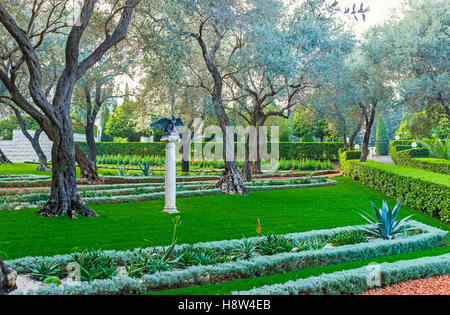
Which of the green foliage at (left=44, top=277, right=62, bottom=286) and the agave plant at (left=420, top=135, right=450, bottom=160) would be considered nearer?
the green foliage at (left=44, top=277, right=62, bottom=286)

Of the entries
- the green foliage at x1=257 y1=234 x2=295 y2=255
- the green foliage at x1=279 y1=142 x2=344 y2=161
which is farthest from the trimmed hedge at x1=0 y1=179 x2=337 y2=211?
the green foliage at x1=279 y1=142 x2=344 y2=161

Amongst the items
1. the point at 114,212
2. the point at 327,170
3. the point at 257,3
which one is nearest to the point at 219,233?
the point at 114,212

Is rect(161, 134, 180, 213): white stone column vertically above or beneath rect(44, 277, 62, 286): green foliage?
above

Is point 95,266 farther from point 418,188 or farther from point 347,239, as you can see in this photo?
point 418,188

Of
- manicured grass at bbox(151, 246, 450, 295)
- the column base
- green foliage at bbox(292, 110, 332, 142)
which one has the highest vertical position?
green foliage at bbox(292, 110, 332, 142)

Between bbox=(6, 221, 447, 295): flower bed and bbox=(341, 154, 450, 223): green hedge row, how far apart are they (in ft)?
7.83

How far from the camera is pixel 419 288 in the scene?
4.80 m

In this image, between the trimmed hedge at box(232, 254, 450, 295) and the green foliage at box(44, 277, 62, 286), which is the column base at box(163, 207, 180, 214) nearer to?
the green foliage at box(44, 277, 62, 286)

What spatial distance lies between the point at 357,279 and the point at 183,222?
4.77 m

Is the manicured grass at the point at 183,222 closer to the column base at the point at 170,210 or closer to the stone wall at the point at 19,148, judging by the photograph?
the column base at the point at 170,210

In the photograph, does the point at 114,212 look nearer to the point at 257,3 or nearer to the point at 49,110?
the point at 49,110

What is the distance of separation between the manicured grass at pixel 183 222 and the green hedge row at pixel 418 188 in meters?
0.29

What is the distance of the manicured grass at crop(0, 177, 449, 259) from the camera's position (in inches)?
269

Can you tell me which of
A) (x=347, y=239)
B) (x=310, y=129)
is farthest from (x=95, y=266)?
(x=310, y=129)
